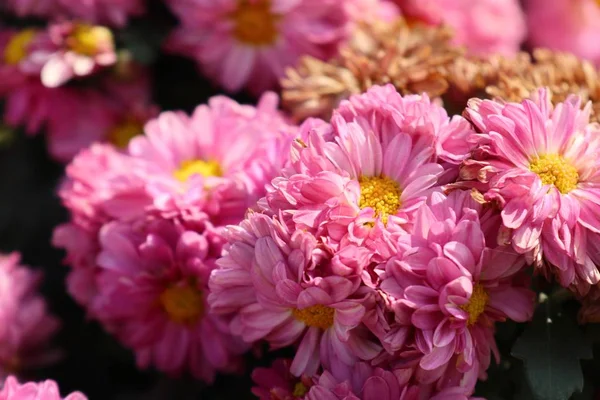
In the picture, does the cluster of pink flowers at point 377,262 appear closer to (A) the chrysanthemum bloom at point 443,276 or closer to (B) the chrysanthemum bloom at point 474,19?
(A) the chrysanthemum bloom at point 443,276

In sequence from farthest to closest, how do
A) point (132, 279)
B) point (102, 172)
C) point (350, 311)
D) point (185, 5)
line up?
point (185, 5) < point (102, 172) < point (132, 279) < point (350, 311)

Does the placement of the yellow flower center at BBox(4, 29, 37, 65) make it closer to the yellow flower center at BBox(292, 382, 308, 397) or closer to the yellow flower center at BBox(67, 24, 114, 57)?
the yellow flower center at BBox(67, 24, 114, 57)

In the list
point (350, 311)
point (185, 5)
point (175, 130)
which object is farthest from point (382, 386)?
point (185, 5)

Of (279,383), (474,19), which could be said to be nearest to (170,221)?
(279,383)

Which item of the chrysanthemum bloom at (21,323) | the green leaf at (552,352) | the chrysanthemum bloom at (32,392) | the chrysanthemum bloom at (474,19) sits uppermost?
the chrysanthemum bloom at (474,19)

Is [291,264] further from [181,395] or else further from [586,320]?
[181,395]

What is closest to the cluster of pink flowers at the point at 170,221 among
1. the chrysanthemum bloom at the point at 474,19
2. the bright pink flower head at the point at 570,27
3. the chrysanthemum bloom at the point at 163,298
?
the chrysanthemum bloom at the point at 163,298
